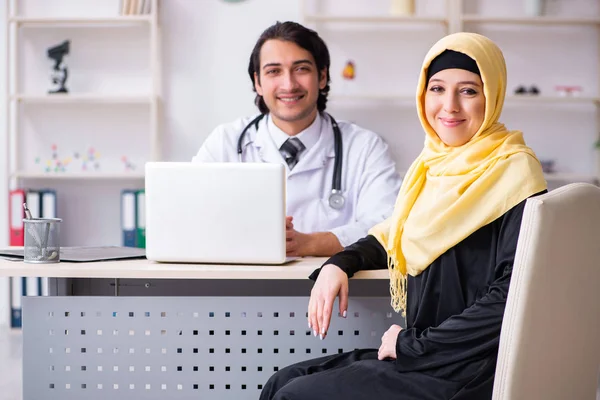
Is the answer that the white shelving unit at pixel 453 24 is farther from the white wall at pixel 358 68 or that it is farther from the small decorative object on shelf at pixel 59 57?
the small decorative object on shelf at pixel 59 57

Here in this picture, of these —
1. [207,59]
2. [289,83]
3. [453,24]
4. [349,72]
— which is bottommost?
[289,83]

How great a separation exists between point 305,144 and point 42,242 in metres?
1.11

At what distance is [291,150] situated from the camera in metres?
2.66

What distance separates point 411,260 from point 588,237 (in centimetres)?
38

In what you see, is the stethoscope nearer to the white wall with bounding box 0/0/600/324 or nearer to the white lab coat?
the white lab coat

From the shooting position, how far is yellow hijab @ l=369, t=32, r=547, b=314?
4.75 ft

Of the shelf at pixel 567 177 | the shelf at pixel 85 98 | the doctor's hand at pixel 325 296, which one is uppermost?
the shelf at pixel 85 98

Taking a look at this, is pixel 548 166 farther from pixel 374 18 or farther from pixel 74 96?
pixel 74 96

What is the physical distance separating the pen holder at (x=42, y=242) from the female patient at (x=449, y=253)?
2.02ft

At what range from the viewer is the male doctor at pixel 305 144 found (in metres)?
2.57

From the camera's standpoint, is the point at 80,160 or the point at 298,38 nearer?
the point at 298,38

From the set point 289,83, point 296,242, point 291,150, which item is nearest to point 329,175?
point 291,150

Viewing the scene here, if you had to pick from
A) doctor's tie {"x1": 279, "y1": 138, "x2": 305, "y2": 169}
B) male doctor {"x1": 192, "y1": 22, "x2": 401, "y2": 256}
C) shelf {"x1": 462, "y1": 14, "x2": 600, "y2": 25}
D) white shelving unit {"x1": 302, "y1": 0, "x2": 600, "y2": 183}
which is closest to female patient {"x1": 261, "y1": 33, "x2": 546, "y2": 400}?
male doctor {"x1": 192, "y1": 22, "x2": 401, "y2": 256}

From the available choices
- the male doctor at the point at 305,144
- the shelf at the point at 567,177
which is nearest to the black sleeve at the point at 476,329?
the male doctor at the point at 305,144
